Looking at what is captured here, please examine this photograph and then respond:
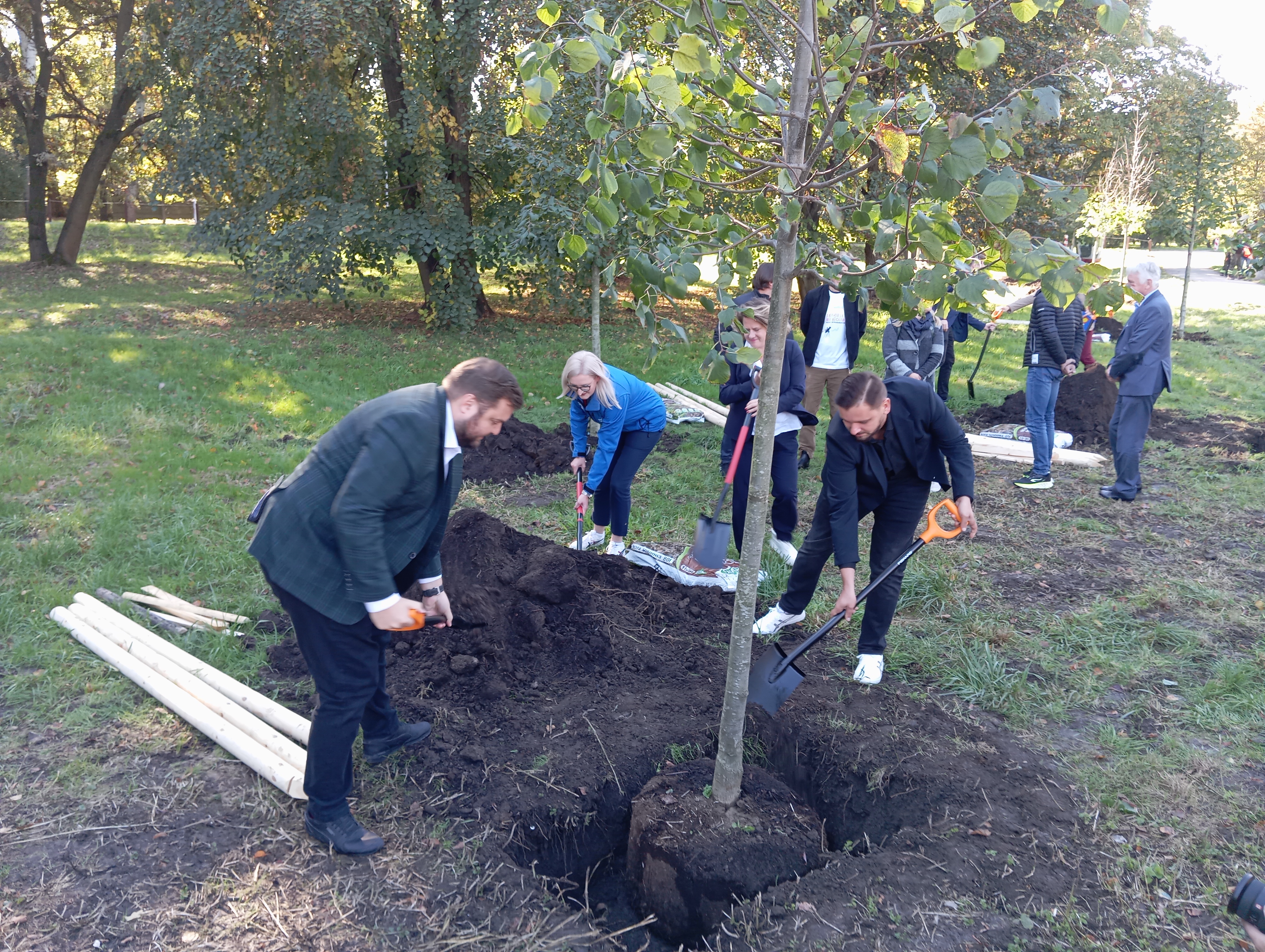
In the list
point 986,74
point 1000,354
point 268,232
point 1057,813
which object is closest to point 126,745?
point 1057,813

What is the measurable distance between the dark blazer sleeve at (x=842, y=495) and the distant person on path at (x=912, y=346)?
3.43 m

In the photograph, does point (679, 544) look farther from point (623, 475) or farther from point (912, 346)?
point (912, 346)

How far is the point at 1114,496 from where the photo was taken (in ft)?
24.6

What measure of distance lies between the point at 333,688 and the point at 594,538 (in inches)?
126

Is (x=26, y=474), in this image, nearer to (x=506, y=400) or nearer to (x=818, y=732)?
(x=506, y=400)

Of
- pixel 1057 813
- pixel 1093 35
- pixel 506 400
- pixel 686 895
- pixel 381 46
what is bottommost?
pixel 686 895

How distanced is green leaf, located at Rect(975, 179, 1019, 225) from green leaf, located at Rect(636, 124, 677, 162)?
0.90 m

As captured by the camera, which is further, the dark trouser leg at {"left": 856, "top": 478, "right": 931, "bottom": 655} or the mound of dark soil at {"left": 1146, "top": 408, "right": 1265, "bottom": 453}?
the mound of dark soil at {"left": 1146, "top": 408, "right": 1265, "bottom": 453}

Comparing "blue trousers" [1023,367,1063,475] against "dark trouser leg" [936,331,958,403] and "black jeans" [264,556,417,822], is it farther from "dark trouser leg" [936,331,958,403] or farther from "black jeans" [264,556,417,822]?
"black jeans" [264,556,417,822]

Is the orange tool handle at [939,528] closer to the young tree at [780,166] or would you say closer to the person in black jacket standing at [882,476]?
the person in black jacket standing at [882,476]

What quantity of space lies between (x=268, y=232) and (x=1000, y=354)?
11.5 metres

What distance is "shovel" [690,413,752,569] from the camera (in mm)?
5562

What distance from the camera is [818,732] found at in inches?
157

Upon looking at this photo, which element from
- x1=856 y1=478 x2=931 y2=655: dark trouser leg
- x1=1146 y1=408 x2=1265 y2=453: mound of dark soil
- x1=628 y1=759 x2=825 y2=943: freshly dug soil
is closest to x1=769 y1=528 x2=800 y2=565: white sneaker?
x1=856 y1=478 x2=931 y2=655: dark trouser leg
